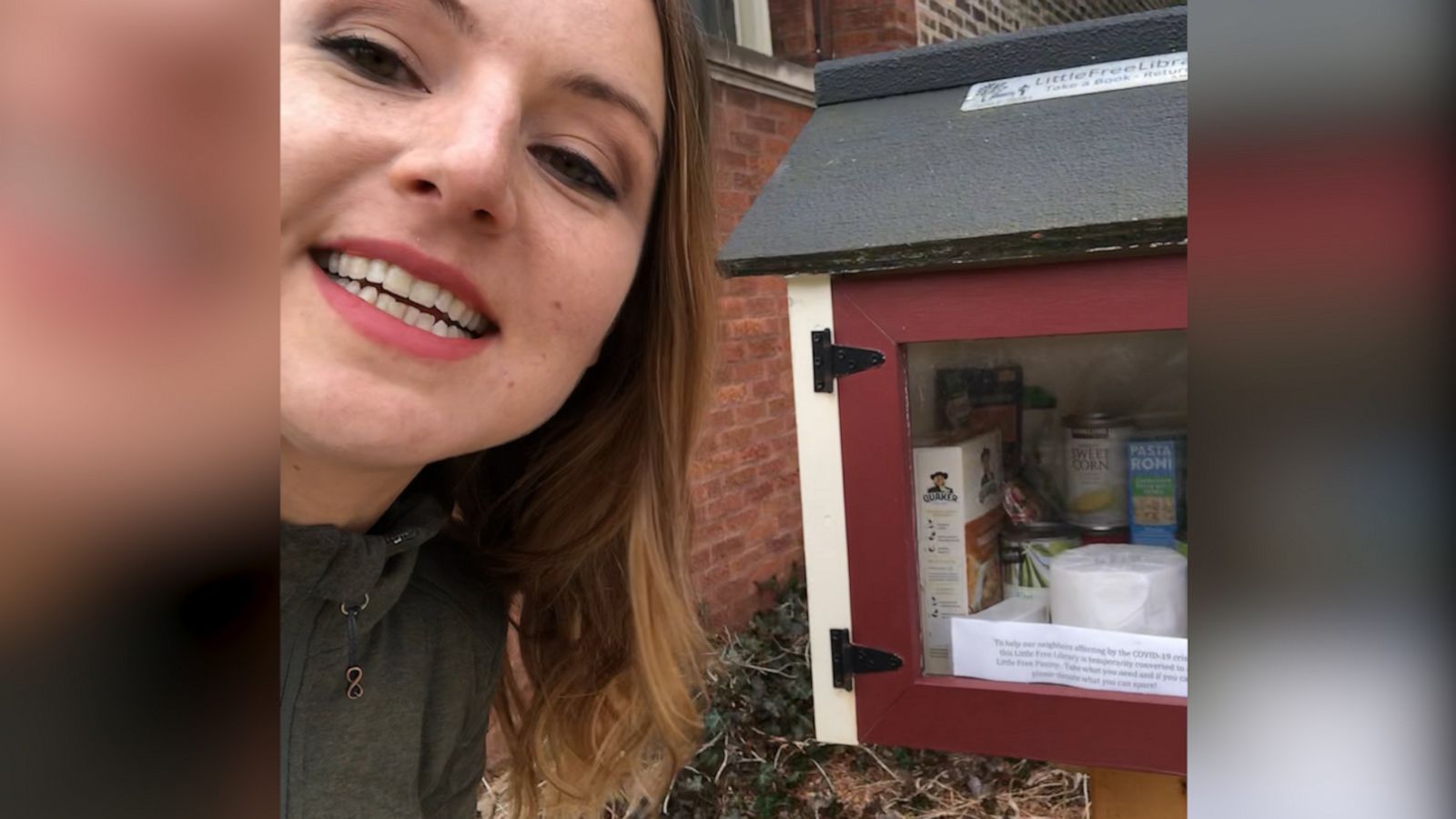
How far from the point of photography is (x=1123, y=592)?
3.45 feet

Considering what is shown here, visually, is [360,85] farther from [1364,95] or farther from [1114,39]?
[1114,39]

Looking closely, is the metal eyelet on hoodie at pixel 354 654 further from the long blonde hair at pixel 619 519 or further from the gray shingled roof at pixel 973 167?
the gray shingled roof at pixel 973 167

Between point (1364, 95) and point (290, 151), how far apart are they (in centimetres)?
33

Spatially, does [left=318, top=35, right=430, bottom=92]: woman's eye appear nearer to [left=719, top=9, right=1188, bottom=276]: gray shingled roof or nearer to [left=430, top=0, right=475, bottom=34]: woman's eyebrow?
[left=430, top=0, right=475, bottom=34]: woman's eyebrow

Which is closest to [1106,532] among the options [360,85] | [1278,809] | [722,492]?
[360,85]

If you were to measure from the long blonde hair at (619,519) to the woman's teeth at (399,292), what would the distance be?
33 cm

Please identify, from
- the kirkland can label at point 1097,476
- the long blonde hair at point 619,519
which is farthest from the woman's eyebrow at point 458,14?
the kirkland can label at point 1097,476

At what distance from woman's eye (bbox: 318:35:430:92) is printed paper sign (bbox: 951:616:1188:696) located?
2.87ft

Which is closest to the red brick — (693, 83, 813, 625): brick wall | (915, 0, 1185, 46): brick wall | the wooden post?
(693, 83, 813, 625): brick wall

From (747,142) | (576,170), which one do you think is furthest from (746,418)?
(576,170)

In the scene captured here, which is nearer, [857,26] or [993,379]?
[993,379]

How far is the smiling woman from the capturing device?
1.15ft

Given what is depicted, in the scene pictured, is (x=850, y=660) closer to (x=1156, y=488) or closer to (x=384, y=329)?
(x=1156, y=488)

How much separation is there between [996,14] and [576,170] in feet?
7.87
